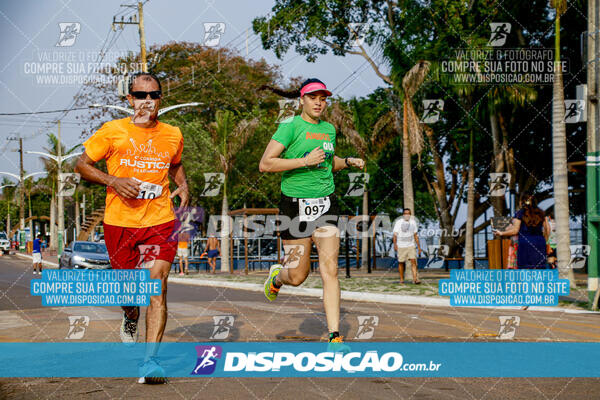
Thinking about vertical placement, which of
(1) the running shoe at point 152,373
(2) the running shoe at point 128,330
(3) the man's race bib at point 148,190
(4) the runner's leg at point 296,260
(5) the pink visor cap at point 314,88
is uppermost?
(5) the pink visor cap at point 314,88

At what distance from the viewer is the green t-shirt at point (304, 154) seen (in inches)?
232

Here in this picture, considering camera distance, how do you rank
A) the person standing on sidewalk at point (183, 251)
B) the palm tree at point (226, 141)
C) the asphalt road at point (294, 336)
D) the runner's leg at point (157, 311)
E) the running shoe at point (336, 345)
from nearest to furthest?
the asphalt road at point (294, 336)
the runner's leg at point (157, 311)
the running shoe at point (336, 345)
the person standing on sidewalk at point (183, 251)
the palm tree at point (226, 141)

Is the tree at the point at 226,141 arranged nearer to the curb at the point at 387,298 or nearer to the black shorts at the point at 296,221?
the curb at the point at 387,298

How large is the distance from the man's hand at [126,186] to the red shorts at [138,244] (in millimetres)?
307

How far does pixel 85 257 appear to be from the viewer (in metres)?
23.7

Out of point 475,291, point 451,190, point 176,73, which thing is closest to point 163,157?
point 475,291

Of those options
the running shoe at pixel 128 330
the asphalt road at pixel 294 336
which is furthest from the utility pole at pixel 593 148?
the running shoe at pixel 128 330

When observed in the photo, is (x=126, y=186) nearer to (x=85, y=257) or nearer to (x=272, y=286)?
(x=272, y=286)

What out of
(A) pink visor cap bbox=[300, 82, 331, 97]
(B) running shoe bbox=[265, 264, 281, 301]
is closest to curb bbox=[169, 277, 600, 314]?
(B) running shoe bbox=[265, 264, 281, 301]

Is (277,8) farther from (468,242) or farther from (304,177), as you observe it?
(304,177)

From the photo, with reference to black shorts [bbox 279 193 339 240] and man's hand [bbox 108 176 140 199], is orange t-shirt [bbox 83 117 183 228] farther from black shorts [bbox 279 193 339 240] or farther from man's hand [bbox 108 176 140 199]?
black shorts [bbox 279 193 339 240]

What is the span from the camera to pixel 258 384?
493cm

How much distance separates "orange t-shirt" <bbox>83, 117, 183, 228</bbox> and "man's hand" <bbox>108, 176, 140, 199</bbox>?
0.37 ft

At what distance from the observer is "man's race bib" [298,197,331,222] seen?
230 inches
